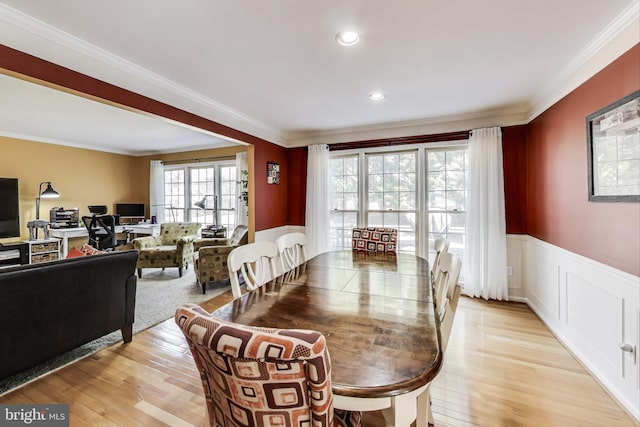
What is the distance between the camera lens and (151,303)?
11.1 ft

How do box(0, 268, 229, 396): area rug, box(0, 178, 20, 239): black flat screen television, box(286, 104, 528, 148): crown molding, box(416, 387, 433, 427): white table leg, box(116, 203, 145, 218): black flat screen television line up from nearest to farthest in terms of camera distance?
box(416, 387, 433, 427): white table leg
box(0, 268, 229, 396): area rug
box(286, 104, 528, 148): crown molding
box(0, 178, 20, 239): black flat screen television
box(116, 203, 145, 218): black flat screen television

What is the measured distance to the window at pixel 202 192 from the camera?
563cm

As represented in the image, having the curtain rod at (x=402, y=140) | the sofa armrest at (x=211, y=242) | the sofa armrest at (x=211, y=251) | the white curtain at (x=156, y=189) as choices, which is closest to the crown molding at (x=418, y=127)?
the curtain rod at (x=402, y=140)

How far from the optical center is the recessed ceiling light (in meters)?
1.83

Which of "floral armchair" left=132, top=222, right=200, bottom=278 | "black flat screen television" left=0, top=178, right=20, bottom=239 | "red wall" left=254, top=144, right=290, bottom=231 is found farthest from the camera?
"floral armchair" left=132, top=222, right=200, bottom=278

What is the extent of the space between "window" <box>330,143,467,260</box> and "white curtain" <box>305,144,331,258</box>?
17 cm

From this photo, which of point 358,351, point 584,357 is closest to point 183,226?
point 358,351

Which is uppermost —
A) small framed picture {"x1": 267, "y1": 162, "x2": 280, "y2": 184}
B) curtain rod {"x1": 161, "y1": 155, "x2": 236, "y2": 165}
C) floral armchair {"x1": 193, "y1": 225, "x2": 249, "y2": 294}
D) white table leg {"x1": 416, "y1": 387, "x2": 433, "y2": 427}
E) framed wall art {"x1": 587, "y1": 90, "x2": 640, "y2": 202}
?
curtain rod {"x1": 161, "y1": 155, "x2": 236, "y2": 165}

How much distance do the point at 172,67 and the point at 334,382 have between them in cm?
260

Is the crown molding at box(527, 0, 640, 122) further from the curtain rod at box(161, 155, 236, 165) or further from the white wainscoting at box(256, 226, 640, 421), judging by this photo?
the curtain rod at box(161, 155, 236, 165)

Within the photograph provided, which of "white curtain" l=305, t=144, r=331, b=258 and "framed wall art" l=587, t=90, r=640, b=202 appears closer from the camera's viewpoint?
"framed wall art" l=587, t=90, r=640, b=202

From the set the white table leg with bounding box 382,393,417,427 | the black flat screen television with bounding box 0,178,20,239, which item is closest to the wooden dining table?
the white table leg with bounding box 382,393,417,427

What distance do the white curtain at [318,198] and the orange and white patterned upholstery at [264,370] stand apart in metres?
3.70

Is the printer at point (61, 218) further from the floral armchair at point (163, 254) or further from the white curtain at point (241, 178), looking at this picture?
the white curtain at point (241, 178)
